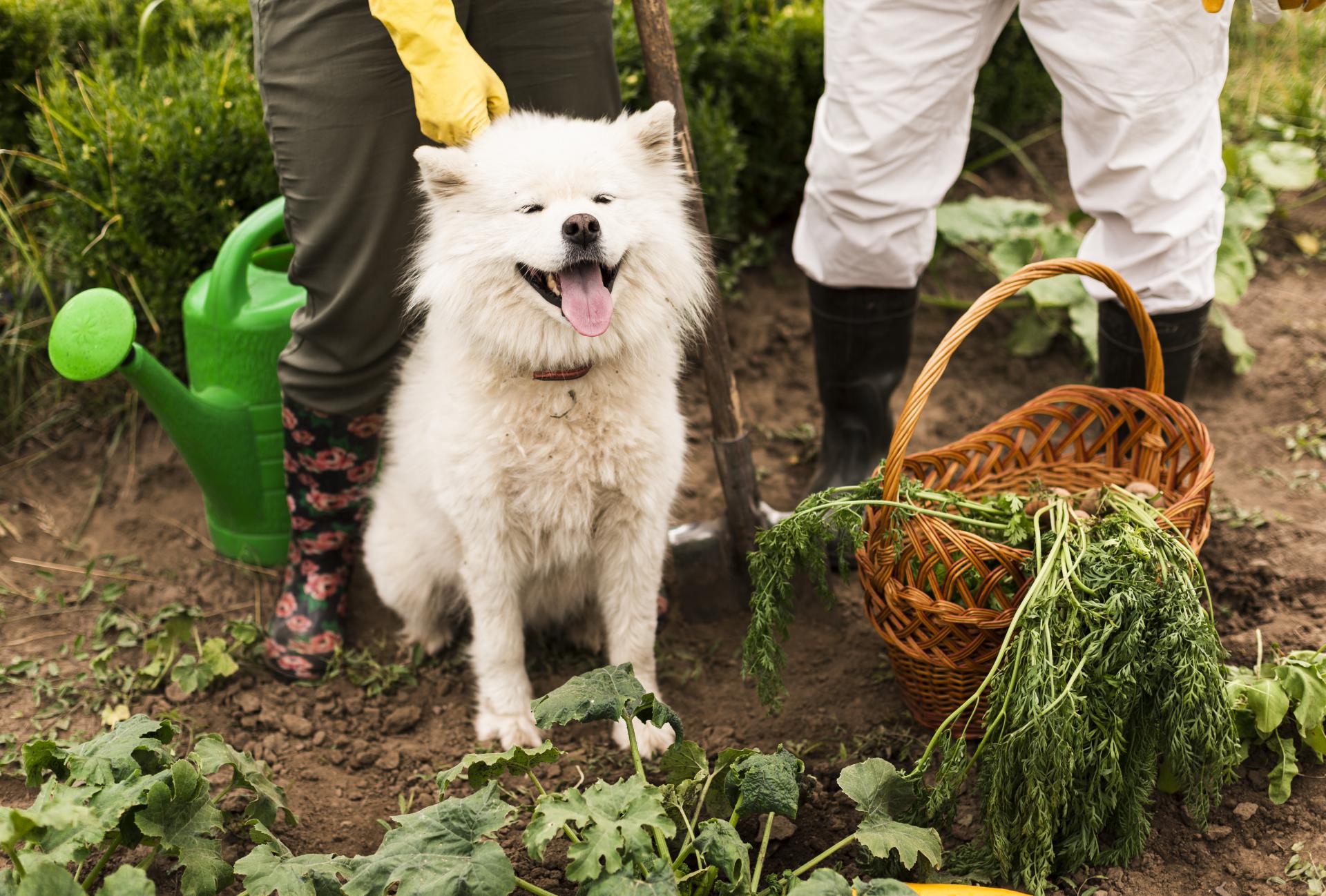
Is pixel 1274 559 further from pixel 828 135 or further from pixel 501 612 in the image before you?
pixel 501 612

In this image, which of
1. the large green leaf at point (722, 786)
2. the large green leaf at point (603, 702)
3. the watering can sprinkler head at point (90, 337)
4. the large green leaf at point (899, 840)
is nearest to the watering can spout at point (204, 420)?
the watering can sprinkler head at point (90, 337)

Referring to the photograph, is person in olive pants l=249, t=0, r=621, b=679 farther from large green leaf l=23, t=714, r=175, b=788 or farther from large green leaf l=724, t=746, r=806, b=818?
large green leaf l=724, t=746, r=806, b=818

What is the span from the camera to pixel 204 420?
2.87 m

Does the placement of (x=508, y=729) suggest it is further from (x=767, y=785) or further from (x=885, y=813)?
(x=885, y=813)

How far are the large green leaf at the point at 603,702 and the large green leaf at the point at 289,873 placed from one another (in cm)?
41

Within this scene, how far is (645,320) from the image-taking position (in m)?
2.26

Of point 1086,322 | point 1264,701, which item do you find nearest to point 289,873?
point 1264,701

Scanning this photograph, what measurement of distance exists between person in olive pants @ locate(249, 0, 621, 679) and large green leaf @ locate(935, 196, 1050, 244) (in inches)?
65.4

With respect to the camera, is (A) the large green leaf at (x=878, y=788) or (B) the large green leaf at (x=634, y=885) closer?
(B) the large green leaf at (x=634, y=885)

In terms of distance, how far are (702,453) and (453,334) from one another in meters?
1.39

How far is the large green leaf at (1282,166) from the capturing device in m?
3.91

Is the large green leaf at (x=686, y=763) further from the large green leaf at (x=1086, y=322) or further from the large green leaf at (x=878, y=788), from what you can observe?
the large green leaf at (x=1086, y=322)

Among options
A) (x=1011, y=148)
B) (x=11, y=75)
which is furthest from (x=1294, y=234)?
(x=11, y=75)

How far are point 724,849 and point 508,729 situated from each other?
92cm
